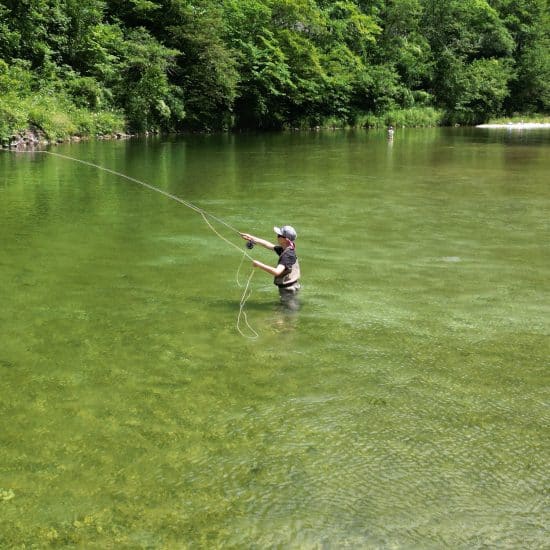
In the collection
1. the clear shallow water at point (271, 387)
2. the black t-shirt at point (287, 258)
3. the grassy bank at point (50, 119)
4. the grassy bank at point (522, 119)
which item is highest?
the grassy bank at point (522, 119)

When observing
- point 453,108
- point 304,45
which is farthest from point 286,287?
point 453,108

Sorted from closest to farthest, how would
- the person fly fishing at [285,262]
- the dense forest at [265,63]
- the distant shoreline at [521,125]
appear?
the person fly fishing at [285,262]
the dense forest at [265,63]
the distant shoreline at [521,125]

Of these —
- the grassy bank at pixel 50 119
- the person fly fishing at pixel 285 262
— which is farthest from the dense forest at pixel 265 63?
the person fly fishing at pixel 285 262

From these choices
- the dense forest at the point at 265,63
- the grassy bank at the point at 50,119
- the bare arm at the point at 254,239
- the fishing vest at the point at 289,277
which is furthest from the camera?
the dense forest at the point at 265,63

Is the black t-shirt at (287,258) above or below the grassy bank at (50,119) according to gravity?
below

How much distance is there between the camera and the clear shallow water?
4.05 meters

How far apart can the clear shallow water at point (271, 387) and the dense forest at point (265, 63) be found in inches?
722

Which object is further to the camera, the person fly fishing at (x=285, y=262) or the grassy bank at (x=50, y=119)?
the grassy bank at (x=50, y=119)

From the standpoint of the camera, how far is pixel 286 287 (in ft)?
27.2

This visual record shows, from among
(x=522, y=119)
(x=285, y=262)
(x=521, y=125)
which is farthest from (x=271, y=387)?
(x=522, y=119)

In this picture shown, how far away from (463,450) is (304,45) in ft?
161

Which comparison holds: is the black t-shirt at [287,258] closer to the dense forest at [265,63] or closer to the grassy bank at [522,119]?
the dense forest at [265,63]

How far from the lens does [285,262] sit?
A: 8047 millimetres

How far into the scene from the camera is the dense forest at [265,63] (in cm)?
3269
